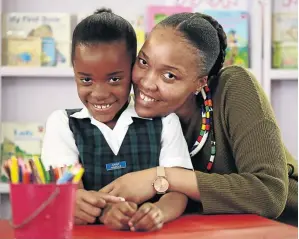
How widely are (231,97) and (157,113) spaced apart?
25 centimetres

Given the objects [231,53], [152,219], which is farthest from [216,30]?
[231,53]

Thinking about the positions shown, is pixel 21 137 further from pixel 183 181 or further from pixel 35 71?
pixel 183 181

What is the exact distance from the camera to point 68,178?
0.91 meters

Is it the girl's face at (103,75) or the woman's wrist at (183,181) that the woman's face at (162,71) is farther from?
the woman's wrist at (183,181)

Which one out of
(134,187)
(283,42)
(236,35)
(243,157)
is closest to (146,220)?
(134,187)

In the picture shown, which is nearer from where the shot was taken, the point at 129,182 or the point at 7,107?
the point at 129,182

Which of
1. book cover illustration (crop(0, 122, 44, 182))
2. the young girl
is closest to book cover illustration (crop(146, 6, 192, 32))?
book cover illustration (crop(0, 122, 44, 182))

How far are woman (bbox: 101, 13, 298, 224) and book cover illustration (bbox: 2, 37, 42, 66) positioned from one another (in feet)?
5.22

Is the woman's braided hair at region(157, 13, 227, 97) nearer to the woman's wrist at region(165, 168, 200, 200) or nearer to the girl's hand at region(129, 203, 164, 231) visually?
the woman's wrist at region(165, 168, 200, 200)

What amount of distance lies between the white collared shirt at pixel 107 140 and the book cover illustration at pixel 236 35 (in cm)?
177

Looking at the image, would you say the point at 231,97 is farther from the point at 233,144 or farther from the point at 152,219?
the point at 152,219

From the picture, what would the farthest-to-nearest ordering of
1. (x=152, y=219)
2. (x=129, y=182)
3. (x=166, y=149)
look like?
1. (x=166, y=149)
2. (x=129, y=182)
3. (x=152, y=219)

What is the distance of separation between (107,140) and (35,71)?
1723 mm

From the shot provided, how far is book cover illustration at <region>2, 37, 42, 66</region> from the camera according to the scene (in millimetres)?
3115
